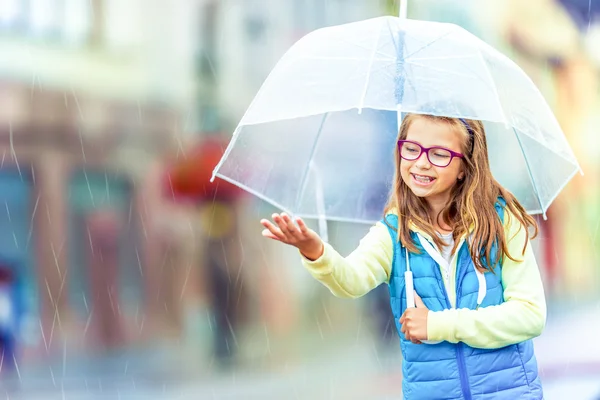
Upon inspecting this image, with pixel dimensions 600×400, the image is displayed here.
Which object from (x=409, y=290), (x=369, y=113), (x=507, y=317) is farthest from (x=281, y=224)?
(x=369, y=113)

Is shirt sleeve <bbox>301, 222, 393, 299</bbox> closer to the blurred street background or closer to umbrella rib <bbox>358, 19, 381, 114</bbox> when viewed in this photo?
umbrella rib <bbox>358, 19, 381, 114</bbox>

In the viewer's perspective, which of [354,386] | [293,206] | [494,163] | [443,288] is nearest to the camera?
[443,288]

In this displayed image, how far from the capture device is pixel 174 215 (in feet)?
17.9

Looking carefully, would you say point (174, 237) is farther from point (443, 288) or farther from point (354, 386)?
point (443, 288)

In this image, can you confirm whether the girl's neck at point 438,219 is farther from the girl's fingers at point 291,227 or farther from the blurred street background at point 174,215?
the blurred street background at point 174,215

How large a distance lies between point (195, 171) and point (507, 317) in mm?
3709

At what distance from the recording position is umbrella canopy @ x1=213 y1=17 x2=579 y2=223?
195 cm

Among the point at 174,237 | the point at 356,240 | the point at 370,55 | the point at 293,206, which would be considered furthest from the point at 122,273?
the point at 370,55

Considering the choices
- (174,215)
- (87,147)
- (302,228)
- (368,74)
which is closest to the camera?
(302,228)

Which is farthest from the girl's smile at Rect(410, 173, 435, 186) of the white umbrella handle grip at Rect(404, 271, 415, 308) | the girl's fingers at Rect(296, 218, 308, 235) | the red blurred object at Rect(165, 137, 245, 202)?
the red blurred object at Rect(165, 137, 245, 202)

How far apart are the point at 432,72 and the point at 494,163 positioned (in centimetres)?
91

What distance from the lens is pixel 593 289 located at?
5934 mm

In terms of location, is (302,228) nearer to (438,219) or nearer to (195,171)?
(438,219)

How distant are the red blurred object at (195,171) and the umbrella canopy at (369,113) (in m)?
2.86
